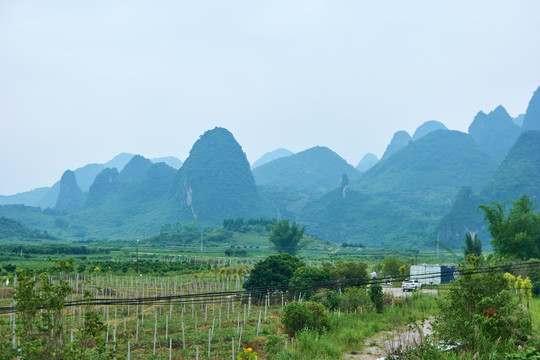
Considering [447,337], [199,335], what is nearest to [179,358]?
[199,335]

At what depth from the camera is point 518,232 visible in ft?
156

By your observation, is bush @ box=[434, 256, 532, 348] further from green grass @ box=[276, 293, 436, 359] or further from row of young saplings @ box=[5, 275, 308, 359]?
row of young saplings @ box=[5, 275, 308, 359]

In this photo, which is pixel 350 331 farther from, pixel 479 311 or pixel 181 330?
pixel 181 330

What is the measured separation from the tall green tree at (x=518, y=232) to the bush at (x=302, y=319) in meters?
34.6

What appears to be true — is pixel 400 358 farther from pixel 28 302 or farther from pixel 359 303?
pixel 359 303

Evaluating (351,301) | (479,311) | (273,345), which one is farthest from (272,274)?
(479,311)

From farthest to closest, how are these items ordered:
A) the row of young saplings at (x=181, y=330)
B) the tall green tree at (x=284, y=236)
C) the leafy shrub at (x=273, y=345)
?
the tall green tree at (x=284, y=236)
the row of young saplings at (x=181, y=330)
the leafy shrub at (x=273, y=345)

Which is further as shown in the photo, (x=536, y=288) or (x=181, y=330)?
(x=536, y=288)

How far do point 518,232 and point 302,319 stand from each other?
3753cm

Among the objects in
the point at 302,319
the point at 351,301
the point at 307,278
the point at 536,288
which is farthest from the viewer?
the point at 536,288

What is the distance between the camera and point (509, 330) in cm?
1504

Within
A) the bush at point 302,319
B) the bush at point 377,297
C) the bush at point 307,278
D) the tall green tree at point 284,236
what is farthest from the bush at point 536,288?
the tall green tree at point 284,236

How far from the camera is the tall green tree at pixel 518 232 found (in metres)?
46.7

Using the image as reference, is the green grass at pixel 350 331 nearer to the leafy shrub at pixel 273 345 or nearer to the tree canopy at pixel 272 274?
the leafy shrub at pixel 273 345
